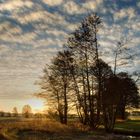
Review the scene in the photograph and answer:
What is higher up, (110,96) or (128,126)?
(110,96)

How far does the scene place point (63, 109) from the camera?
53750 mm

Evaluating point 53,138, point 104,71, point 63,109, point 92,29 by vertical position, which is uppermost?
point 92,29

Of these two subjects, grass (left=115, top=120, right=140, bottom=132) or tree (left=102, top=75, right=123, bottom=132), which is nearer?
tree (left=102, top=75, right=123, bottom=132)

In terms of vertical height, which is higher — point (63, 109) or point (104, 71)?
point (104, 71)

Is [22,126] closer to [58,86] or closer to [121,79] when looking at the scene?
[121,79]

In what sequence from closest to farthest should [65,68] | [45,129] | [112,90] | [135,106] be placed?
[45,129], [112,90], [65,68], [135,106]

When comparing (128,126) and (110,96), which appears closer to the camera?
(110,96)

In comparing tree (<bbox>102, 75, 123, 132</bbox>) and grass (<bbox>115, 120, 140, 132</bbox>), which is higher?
tree (<bbox>102, 75, 123, 132</bbox>)

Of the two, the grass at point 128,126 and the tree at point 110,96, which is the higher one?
the tree at point 110,96

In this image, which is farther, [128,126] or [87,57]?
[128,126]

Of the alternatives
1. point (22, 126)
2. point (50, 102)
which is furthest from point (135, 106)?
point (22, 126)

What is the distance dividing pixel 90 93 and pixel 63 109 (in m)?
11.3

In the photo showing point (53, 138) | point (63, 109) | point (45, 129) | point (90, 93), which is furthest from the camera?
point (63, 109)

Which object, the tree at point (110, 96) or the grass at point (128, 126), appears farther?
the grass at point (128, 126)
